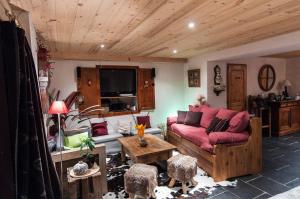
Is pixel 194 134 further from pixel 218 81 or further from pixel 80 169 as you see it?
pixel 80 169

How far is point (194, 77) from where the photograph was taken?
5543mm

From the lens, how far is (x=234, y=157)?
3.17m

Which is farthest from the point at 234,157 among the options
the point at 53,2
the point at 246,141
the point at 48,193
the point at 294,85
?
the point at 294,85

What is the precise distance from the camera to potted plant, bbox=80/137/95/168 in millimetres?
2486

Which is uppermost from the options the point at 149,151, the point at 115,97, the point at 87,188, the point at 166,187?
the point at 115,97

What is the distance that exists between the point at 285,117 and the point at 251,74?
1.49 metres

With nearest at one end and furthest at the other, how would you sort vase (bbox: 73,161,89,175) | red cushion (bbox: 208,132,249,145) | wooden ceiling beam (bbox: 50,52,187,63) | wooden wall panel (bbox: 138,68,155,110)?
vase (bbox: 73,161,89,175), red cushion (bbox: 208,132,249,145), wooden ceiling beam (bbox: 50,52,187,63), wooden wall panel (bbox: 138,68,155,110)

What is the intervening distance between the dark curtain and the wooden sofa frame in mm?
2665

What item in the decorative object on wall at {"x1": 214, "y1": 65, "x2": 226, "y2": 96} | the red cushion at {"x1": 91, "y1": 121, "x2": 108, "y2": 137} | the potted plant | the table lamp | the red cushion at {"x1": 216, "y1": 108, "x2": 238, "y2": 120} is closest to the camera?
the potted plant

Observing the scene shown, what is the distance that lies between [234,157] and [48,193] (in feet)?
9.49

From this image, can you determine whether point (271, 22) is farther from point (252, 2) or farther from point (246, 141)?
point (246, 141)

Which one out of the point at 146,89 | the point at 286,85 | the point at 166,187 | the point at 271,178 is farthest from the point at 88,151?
the point at 286,85

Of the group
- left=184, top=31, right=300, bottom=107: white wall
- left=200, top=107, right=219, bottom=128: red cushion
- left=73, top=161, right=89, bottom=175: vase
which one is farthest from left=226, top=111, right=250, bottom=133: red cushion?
left=73, top=161, right=89, bottom=175: vase

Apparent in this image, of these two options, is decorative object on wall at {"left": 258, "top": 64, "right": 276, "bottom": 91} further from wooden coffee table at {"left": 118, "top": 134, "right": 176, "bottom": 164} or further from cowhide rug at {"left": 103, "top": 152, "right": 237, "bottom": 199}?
wooden coffee table at {"left": 118, "top": 134, "right": 176, "bottom": 164}
